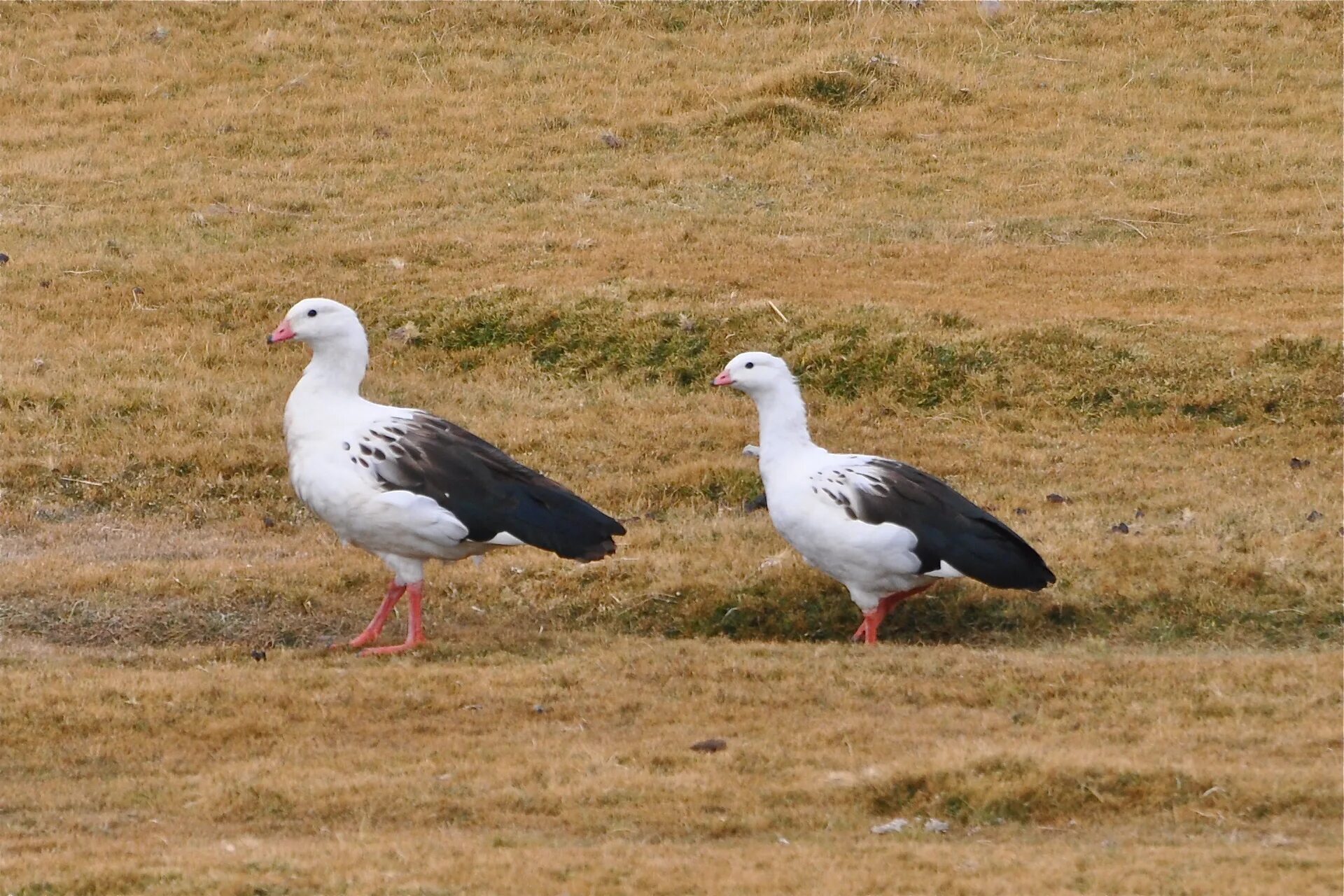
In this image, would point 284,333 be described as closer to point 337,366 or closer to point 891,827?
point 337,366

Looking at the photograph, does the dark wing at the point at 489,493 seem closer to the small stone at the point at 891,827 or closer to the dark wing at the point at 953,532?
Answer: the dark wing at the point at 953,532

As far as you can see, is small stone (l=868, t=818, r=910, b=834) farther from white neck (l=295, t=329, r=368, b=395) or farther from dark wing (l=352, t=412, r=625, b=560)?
white neck (l=295, t=329, r=368, b=395)

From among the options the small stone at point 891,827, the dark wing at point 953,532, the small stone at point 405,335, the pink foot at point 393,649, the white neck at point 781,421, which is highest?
the white neck at point 781,421

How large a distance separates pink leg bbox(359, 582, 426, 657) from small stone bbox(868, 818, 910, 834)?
363 cm

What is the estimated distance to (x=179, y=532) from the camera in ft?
41.1

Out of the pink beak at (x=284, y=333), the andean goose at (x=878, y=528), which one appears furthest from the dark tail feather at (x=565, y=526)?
the pink beak at (x=284, y=333)

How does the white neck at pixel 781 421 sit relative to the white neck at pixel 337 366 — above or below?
below

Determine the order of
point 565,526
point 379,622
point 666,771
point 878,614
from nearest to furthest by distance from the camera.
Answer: point 666,771
point 565,526
point 379,622
point 878,614

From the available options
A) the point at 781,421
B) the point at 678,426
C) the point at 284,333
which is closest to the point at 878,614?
the point at 781,421

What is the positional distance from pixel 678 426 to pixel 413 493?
14.9ft

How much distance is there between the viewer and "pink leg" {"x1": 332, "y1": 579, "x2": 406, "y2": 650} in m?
10.2

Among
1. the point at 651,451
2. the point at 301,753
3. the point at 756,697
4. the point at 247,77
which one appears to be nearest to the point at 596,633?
the point at 756,697

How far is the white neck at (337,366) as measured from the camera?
10625 mm

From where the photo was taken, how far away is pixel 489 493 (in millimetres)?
10094
